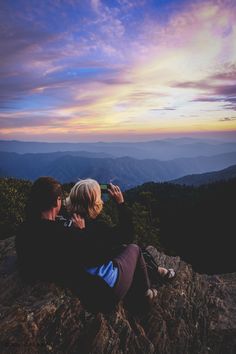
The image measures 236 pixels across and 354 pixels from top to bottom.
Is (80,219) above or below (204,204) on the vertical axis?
above

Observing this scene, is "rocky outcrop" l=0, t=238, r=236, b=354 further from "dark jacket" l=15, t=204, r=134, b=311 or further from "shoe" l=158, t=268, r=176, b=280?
"dark jacket" l=15, t=204, r=134, b=311

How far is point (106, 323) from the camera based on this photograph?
543 centimetres

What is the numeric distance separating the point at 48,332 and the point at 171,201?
13117 centimetres

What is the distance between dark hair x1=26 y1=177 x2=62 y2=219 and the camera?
192 inches

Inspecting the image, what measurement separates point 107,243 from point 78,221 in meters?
0.64

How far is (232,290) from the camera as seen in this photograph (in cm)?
915

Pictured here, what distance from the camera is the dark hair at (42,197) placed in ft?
16.0

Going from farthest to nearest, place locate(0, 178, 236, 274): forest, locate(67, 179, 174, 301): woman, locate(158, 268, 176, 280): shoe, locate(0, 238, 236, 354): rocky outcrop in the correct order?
1. locate(0, 178, 236, 274): forest
2. locate(158, 268, 176, 280): shoe
3. locate(67, 179, 174, 301): woman
4. locate(0, 238, 236, 354): rocky outcrop

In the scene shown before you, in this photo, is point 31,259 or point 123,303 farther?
point 123,303

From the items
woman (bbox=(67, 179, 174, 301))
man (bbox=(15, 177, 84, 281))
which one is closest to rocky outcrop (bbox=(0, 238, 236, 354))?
man (bbox=(15, 177, 84, 281))

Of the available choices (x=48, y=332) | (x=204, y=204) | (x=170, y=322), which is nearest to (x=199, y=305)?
(x=170, y=322)

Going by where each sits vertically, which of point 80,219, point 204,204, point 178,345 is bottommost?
point 204,204

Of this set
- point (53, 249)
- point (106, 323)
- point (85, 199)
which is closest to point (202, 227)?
point (106, 323)

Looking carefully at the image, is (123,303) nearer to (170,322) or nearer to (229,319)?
(170,322)
